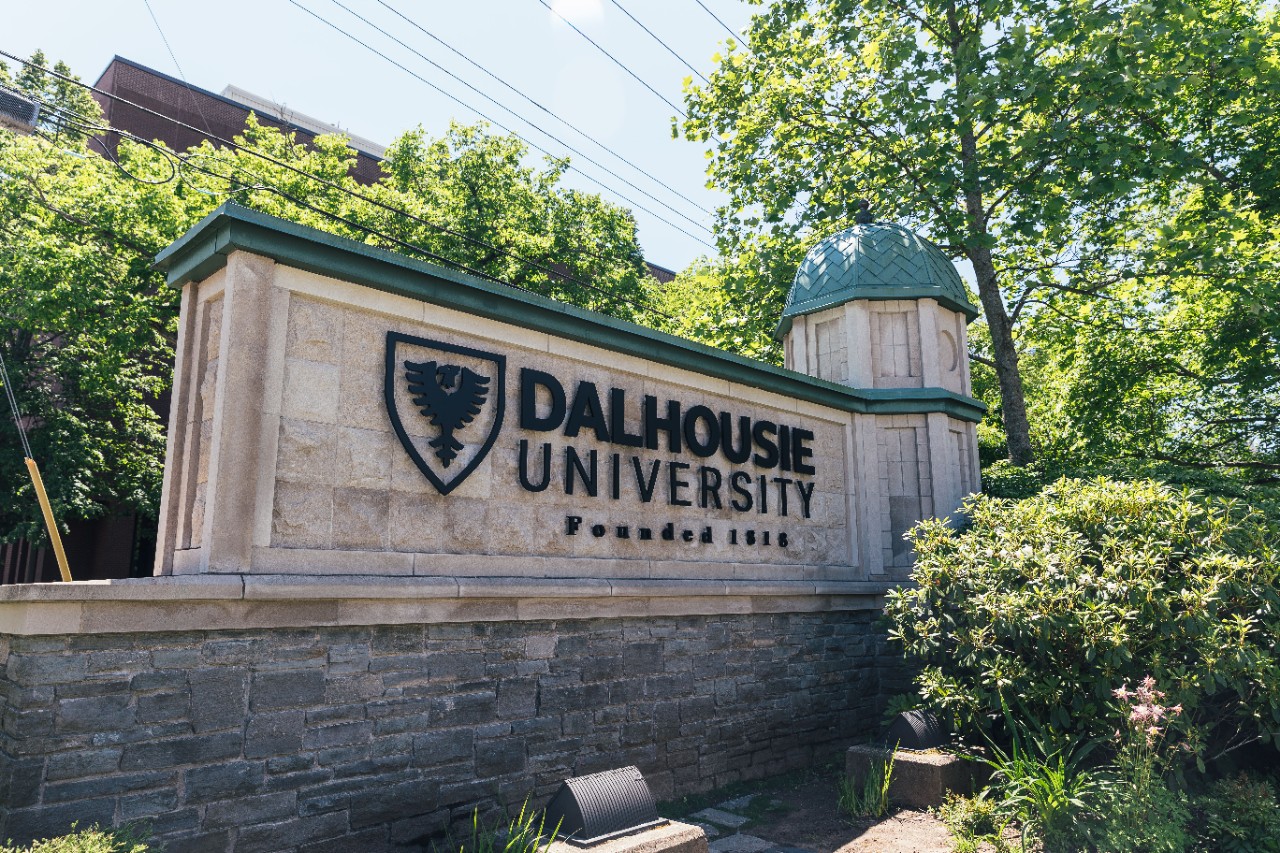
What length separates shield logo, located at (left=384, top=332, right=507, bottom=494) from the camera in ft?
Answer: 19.5

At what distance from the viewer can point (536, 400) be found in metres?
6.76

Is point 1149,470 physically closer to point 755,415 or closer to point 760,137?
point 755,415

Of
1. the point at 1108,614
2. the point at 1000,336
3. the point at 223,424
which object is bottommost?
the point at 1108,614

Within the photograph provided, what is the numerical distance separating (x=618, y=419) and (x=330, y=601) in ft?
9.68

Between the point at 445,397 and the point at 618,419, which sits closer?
the point at 445,397

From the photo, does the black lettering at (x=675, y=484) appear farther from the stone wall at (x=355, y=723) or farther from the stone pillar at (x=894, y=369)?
the stone pillar at (x=894, y=369)

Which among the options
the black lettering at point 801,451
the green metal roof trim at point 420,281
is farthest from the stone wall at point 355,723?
the green metal roof trim at point 420,281

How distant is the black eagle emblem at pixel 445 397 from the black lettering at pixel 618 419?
1.39m

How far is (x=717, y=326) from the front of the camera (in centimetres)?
1683

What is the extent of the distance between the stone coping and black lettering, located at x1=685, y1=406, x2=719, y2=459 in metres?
1.22

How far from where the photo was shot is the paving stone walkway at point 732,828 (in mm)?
5988

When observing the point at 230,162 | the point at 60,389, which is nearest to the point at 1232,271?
the point at 230,162

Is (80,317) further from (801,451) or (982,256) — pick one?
(982,256)

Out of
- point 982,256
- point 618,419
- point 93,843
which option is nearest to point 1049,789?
point 618,419
